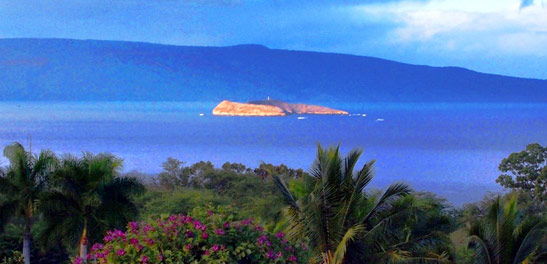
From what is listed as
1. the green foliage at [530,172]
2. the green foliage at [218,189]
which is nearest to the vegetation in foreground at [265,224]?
the green foliage at [218,189]

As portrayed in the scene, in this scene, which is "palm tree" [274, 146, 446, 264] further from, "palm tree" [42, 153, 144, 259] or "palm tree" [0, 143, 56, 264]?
"palm tree" [0, 143, 56, 264]

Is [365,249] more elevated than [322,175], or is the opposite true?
[322,175]

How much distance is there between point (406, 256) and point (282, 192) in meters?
2.24

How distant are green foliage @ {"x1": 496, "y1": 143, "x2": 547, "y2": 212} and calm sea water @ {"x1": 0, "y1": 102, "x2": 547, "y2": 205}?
15.4 meters

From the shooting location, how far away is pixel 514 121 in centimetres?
15800

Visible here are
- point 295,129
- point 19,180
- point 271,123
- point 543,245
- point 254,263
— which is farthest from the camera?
point 271,123

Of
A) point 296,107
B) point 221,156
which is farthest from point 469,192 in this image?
point 296,107

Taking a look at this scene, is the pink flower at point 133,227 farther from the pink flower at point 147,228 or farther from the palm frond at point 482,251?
the palm frond at point 482,251

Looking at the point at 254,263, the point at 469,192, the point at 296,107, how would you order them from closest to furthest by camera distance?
the point at 254,263, the point at 469,192, the point at 296,107

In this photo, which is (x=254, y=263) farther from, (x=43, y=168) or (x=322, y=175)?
(x=43, y=168)

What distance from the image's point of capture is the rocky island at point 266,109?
18112 centimetres

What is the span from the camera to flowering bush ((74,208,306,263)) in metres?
6.22

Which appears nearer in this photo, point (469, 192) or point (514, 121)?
point (469, 192)

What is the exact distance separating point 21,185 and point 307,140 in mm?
91939
